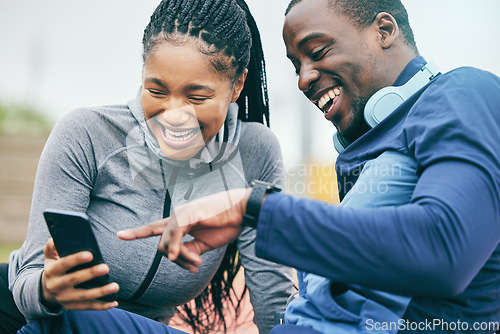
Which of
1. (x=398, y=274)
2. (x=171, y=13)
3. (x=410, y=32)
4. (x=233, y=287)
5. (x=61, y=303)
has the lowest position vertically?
(x=233, y=287)

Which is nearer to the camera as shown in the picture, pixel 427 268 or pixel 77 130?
pixel 427 268

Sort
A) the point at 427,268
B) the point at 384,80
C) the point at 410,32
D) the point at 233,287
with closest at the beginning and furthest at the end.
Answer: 1. the point at 427,268
2. the point at 384,80
3. the point at 410,32
4. the point at 233,287

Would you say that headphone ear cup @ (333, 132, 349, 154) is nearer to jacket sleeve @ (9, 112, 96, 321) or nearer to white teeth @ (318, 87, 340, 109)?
white teeth @ (318, 87, 340, 109)

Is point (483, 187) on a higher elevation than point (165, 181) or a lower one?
higher

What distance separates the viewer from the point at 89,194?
1.72m

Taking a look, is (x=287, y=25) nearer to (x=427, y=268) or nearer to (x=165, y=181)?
(x=165, y=181)

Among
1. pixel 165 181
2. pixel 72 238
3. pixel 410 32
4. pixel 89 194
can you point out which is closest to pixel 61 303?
pixel 72 238

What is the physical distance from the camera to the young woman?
1.59 meters

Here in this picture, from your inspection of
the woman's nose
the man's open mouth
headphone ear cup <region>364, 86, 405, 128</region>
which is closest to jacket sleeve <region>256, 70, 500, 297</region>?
headphone ear cup <region>364, 86, 405, 128</region>

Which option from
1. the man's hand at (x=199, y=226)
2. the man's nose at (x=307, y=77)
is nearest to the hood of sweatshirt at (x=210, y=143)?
the man's nose at (x=307, y=77)

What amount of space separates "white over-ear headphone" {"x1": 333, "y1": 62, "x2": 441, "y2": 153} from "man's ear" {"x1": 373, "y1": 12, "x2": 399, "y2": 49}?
0.62ft

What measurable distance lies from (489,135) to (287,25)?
0.81 meters

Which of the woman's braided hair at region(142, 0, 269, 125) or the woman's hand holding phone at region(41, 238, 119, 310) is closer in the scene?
the woman's hand holding phone at region(41, 238, 119, 310)

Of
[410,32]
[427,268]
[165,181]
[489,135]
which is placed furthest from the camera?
[165,181]
